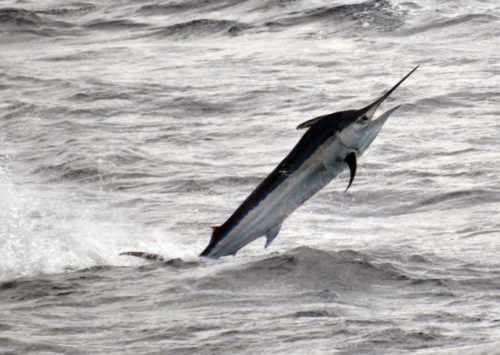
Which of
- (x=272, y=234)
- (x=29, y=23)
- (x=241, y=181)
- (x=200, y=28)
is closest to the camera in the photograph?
(x=272, y=234)

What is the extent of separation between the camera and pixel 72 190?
1135 cm

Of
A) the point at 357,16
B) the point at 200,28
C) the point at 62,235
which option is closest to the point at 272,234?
the point at 62,235

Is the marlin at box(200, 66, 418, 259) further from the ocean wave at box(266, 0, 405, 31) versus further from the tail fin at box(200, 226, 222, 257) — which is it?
the ocean wave at box(266, 0, 405, 31)

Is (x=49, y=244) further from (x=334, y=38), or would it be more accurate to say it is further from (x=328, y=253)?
(x=334, y=38)

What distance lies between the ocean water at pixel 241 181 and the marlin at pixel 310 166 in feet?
2.39

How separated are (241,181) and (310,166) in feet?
20.4

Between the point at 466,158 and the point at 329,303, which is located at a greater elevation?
the point at 329,303

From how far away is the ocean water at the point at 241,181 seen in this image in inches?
242

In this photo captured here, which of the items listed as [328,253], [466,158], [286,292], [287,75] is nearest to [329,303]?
[286,292]

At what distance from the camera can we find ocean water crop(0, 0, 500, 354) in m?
6.15

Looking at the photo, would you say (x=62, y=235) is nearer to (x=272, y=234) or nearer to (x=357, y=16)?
(x=272, y=234)

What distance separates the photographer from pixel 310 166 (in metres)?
4.92

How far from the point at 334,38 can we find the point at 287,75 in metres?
2.67

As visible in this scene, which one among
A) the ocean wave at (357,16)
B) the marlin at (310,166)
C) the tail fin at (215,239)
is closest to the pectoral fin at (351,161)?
the marlin at (310,166)
